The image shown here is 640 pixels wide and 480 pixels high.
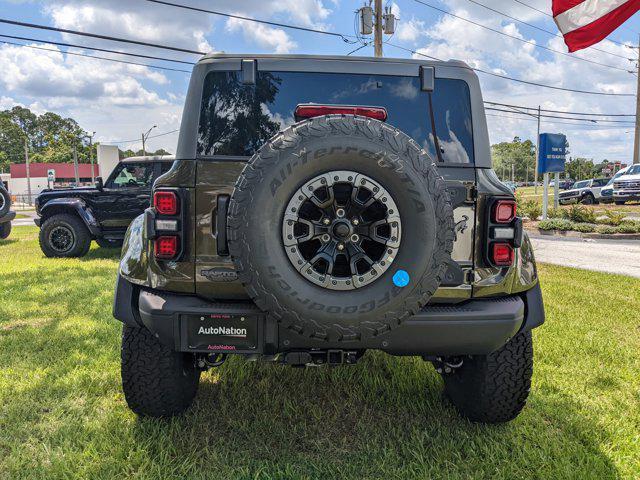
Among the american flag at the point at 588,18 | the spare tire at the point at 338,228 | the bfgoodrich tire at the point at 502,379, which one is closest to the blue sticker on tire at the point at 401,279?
the spare tire at the point at 338,228

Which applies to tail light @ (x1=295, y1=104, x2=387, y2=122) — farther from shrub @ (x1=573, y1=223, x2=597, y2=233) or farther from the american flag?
shrub @ (x1=573, y1=223, x2=597, y2=233)

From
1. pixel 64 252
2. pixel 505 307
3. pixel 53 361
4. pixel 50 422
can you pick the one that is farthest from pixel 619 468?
pixel 64 252

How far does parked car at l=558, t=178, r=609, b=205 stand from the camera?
77.8 ft

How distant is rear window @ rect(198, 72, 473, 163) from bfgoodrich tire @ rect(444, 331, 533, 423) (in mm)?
1018

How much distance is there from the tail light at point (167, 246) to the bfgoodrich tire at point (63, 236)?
24.3 ft

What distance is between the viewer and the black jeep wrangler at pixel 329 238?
183 centimetres

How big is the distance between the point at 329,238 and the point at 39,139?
142 meters

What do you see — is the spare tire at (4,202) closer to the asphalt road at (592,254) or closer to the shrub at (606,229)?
the asphalt road at (592,254)

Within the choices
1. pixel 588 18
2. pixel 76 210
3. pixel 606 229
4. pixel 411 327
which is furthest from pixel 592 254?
pixel 76 210

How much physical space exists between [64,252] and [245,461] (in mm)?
7666

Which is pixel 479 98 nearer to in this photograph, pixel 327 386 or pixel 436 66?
pixel 436 66

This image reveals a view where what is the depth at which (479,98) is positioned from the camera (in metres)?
2.40

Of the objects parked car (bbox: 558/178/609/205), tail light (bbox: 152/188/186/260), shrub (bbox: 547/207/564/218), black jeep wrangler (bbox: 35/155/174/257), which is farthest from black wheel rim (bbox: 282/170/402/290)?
parked car (bbox: 558/178/609/205)

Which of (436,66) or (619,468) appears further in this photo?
(436,66)
